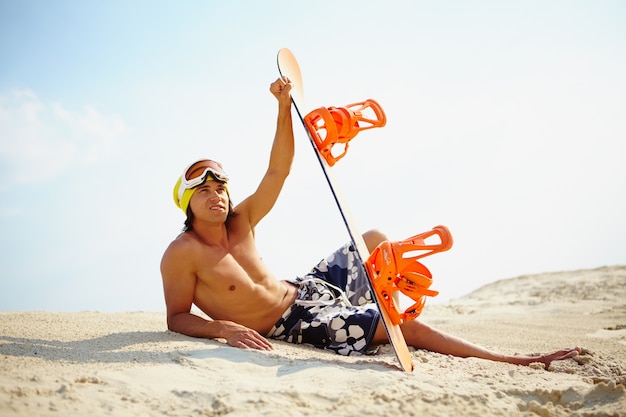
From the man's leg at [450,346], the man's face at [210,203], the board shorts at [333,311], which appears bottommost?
the man's leg at [450,346]

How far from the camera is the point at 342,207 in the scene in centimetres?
328

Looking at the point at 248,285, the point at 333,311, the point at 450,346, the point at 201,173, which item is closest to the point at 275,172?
the point at 201,173

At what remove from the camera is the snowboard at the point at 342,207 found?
2.96 metres

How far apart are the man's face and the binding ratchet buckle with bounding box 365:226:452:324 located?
3.43ft

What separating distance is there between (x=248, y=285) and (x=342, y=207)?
0.79 m

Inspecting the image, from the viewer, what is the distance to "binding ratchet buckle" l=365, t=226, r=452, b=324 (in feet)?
9.55

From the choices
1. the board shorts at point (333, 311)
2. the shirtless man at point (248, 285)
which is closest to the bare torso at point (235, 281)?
the shirtless man at point (248, 285)

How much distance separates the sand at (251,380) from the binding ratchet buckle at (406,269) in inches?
15.5

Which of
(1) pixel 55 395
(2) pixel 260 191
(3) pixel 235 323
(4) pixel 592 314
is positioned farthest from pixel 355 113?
(4) pixel 592 314

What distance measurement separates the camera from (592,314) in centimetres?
677

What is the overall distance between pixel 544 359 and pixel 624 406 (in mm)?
1026

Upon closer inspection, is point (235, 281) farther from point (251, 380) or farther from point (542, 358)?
point (542, 358)

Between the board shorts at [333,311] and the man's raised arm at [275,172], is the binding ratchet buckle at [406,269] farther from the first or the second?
the man's raised arm at [275,172]

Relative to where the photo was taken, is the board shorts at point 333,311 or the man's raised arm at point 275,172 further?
the man's raised arm at point 275,172
